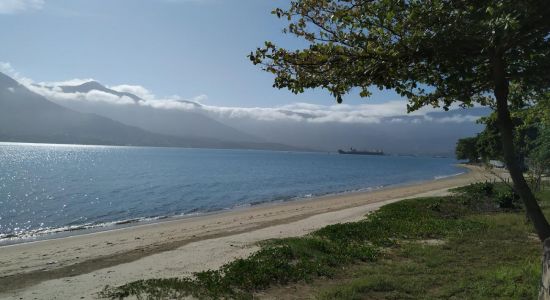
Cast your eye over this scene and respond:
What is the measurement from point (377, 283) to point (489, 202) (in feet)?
71.1

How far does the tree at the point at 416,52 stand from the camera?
5.71 m

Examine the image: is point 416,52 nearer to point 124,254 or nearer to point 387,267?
point 387,267

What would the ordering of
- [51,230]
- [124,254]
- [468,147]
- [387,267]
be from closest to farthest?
[387,267] < [124,254] < [51,230] < [468,147]

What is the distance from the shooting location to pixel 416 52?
5.90 m

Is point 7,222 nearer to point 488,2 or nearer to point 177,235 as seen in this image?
point 177,235

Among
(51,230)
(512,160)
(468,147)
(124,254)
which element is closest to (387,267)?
(512,160)

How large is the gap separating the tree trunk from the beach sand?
421 inches

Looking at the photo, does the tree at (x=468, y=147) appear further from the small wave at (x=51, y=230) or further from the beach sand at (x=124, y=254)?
the small wave at (x=51, y=230)

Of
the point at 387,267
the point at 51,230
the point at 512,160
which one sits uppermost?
the point at 512,160

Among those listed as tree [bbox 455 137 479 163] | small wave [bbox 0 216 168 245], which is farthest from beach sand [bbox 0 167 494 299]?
tree [bbox 455 137 479 163]

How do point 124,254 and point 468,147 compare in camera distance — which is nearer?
point 124,254

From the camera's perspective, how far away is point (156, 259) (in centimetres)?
1772

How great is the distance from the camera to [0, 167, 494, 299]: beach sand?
14.0 m

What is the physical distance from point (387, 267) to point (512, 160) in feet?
27.5
